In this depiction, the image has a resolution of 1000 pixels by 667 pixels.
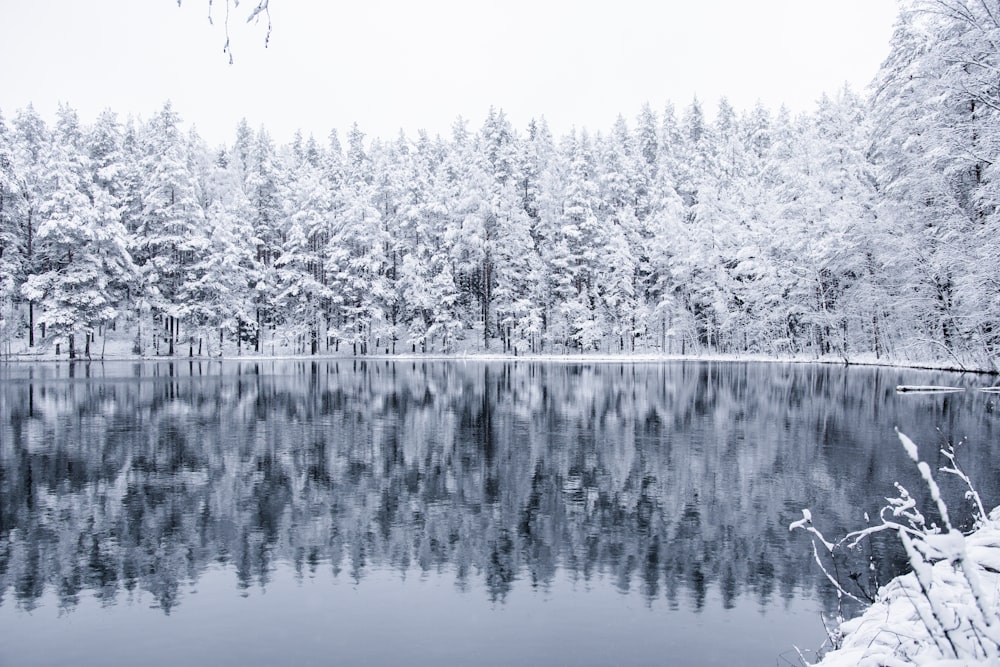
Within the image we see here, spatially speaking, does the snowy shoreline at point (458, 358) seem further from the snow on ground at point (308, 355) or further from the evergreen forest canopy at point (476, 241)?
the evergreen forest canopy at point (476, 241)

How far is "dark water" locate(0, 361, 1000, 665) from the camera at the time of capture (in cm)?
699

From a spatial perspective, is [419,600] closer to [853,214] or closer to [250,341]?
[853,214]

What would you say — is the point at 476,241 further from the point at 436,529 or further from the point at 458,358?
the point at 436,529

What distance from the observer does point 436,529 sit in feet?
33.7

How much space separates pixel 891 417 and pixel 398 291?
49104mm

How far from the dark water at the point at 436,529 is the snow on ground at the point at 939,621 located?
4.81ft

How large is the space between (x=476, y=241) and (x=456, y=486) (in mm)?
49631

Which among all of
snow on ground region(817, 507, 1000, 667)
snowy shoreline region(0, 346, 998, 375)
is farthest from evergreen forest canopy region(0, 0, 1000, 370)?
snow on ground region(817, 507, 1000, 667)

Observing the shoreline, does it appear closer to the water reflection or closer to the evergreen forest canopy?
the evergreen forest canopy

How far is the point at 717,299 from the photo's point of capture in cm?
5788

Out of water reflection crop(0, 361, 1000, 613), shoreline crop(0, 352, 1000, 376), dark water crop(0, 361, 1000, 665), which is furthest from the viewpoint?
shoreline crop(0, 352, 1000, 376)

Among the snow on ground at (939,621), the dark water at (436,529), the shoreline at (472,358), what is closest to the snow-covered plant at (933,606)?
the snow on ground at (939,621)

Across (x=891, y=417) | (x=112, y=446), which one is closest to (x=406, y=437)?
(x=112, y=446)

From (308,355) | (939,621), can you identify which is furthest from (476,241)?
(939,621)
